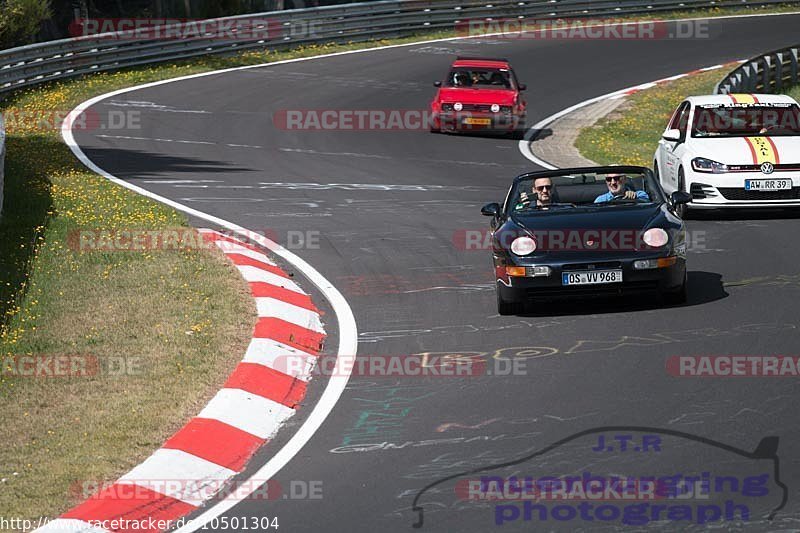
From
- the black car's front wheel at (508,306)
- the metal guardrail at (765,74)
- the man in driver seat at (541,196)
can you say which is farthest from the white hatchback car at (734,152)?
the metal guardrail at (765,74)

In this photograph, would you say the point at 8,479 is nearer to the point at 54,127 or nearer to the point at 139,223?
the point at 139,223

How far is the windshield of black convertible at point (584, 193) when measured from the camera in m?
12.3

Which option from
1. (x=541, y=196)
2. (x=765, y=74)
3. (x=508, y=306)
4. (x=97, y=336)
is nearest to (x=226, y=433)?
(x=97, y=336)

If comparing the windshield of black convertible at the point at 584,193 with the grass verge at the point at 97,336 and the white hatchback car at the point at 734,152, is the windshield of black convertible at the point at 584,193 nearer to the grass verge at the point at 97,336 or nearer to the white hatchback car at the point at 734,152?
the grass verge at the point at 97,336

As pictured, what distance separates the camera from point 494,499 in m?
6.96

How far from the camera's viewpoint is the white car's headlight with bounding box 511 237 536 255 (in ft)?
37.3

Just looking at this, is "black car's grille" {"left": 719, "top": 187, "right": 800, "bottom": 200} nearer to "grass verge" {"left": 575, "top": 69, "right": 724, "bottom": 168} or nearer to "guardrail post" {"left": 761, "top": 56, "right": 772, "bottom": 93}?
"grass verge" {"left": 575, "top": 69, "right": 724, "bottom": 168}

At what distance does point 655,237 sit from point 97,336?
4.79 metres

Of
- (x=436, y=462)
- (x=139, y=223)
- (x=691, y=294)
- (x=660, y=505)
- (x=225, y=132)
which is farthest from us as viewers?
(x=225, y=132)

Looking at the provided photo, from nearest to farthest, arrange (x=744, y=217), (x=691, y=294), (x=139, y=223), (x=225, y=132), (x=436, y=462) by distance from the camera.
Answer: (x=436, y=462) → (x=691, y=294) → (x=139, y=223) → (x=744, y=217) → (x=225, y=132)

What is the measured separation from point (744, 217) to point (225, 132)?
11959 mm

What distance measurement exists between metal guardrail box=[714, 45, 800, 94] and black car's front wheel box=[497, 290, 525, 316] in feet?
52.2

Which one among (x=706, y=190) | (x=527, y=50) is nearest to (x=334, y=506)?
(x=706, y=190)

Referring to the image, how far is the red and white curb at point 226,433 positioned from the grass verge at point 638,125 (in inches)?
477
